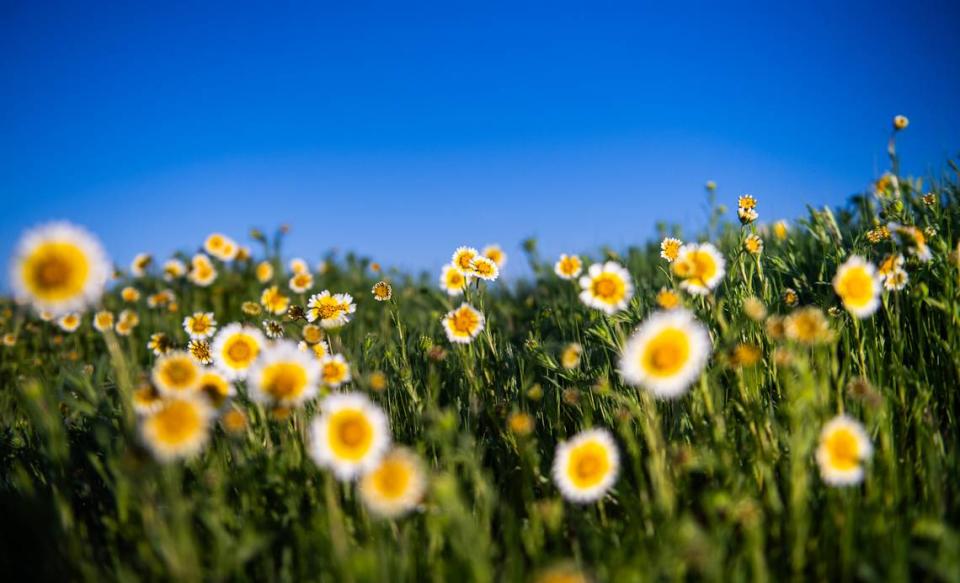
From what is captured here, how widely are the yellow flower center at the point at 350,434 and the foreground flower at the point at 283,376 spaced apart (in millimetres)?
168

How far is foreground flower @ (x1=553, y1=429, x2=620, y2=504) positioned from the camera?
149 centimetres

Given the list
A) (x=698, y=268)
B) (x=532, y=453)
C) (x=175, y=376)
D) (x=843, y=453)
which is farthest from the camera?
(x=698, y=268)

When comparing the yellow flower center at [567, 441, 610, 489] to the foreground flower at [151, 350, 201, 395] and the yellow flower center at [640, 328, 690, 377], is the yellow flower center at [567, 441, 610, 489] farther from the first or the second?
the foreground flower at [151, 350, 201, 395]

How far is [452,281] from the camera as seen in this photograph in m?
2.95

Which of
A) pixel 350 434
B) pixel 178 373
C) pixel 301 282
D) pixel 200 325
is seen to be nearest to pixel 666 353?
pixel 350 434

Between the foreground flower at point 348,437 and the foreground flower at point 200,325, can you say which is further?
the foreground flower at point 200,325

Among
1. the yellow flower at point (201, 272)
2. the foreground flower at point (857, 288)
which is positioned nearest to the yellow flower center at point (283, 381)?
the foreground flower at point (857, 288)

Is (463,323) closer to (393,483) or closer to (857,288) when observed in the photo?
(393,483)

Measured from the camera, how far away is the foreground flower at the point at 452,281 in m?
2.86

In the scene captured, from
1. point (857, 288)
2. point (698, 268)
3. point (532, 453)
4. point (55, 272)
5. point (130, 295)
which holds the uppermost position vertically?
point (130, 295)

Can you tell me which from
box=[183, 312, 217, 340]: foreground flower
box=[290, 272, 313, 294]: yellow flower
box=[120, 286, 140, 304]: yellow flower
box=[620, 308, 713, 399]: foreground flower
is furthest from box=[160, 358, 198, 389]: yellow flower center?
box=[120, 286, 140, 304]: yellow flower

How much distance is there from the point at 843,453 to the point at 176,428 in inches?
61.5

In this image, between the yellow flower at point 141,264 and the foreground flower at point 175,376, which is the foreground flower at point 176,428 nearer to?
the foreground flower at point 175,376

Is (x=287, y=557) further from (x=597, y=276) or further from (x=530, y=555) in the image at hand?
(x=597, y=276)
